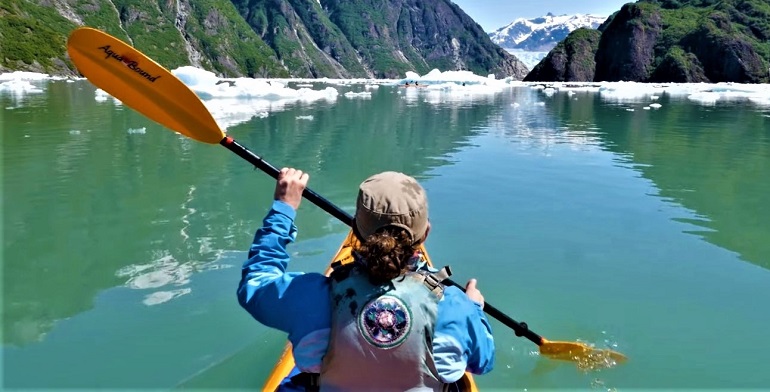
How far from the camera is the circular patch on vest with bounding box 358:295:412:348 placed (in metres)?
1.64

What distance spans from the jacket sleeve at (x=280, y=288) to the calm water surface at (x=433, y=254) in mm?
2402

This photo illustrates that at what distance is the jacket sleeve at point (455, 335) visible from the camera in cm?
172

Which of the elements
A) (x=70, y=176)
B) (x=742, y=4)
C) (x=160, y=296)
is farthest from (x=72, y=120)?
(x=742, y=4)

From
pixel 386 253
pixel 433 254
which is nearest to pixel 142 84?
pixel 386 253

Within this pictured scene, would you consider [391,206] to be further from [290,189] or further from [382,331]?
[290,189]

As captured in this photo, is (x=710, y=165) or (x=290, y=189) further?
(x=710, y=165)

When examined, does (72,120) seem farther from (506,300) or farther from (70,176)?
(506,300)

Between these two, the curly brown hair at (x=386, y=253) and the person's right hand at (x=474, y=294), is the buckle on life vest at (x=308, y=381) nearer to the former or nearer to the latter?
the curly brown hair at (x=386, y=253)

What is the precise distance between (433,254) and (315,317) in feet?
16.6

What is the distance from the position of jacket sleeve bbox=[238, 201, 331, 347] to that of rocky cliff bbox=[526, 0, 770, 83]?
10942 centimetres

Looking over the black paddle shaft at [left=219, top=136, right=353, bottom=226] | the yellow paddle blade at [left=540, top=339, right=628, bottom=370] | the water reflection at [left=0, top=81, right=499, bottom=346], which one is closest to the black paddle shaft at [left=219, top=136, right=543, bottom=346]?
the black paddle shaft at [left=219, top=136, right=353, bottom=226]

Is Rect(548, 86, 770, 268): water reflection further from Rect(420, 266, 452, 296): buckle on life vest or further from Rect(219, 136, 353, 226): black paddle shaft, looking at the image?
Rect(420, 266, 452, 296): buckle on life vest

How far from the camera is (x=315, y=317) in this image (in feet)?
5.63

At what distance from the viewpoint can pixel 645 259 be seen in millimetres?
6516
